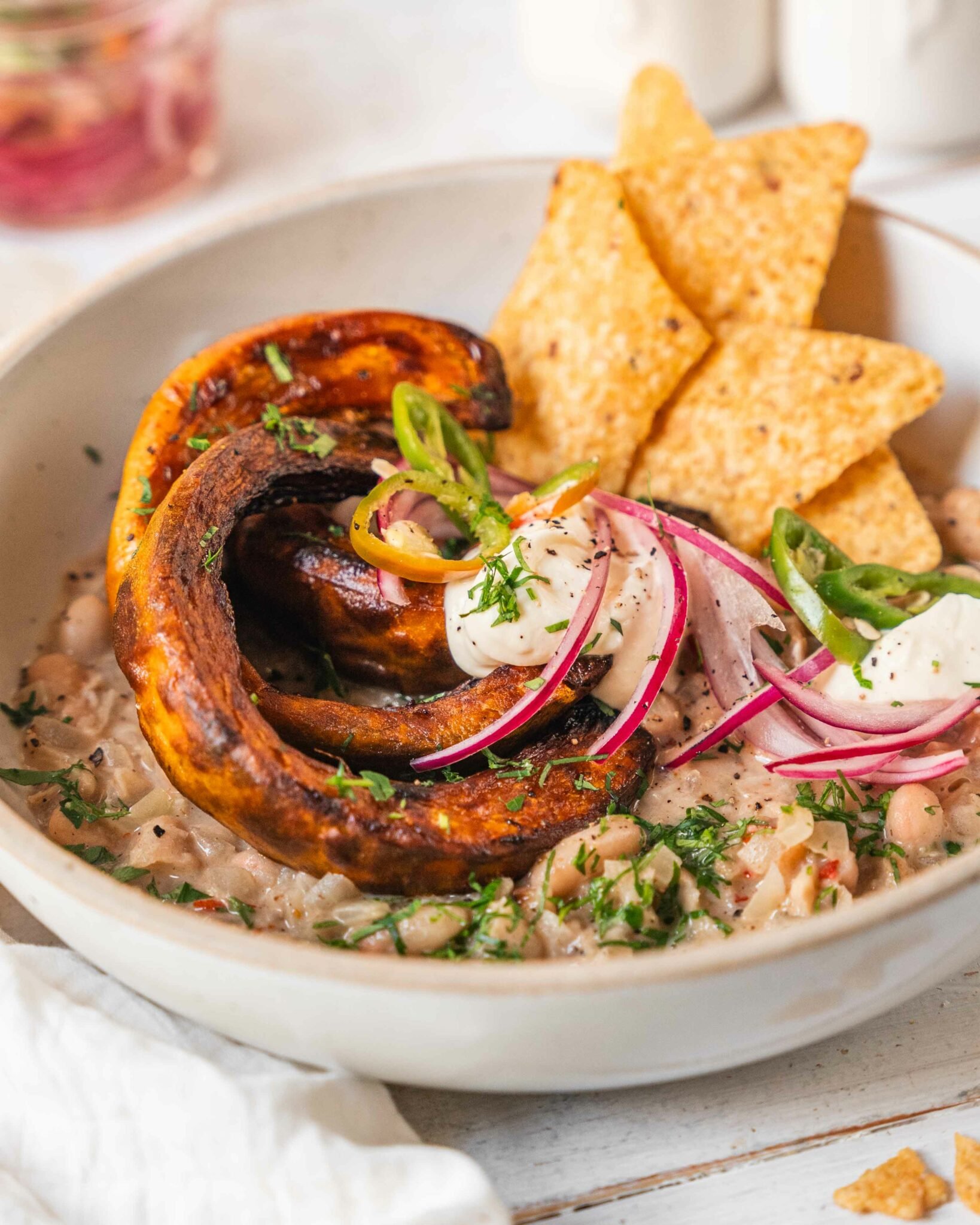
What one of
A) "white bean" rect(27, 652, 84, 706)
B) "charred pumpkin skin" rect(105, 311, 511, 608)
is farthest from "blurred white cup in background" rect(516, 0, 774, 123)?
"white bean" rect(27, 652, 84, 706)

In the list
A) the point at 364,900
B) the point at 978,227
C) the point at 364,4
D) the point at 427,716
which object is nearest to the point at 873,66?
the point at 978,227

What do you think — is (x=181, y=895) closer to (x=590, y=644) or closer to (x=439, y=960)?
(x=439, y=960)

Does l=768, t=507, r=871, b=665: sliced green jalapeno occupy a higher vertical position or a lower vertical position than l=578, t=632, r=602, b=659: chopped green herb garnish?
lower

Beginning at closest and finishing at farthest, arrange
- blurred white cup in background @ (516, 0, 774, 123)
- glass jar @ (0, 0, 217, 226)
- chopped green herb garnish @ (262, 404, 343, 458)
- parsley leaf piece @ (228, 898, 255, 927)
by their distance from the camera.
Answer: parsley leaf piece @ (228, 898, 255, 927) → chopped green herb garnish @ (262, 404, 343, 458) → glass jar @ (0, 0, 217, 226) → blurred white cup in background @ (516, 0, 774, 123)

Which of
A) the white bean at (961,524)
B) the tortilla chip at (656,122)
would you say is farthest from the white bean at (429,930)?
the tortilla chip at (656,122)

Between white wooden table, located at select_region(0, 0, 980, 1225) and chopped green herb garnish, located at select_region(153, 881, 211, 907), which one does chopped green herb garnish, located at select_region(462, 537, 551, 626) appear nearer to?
chopped green herb garnish, located at select_region(153, 881, 211, 907)

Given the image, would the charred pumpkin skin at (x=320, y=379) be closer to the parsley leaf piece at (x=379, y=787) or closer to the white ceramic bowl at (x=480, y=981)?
the white ceramic bowl at (x=480, y=981)
